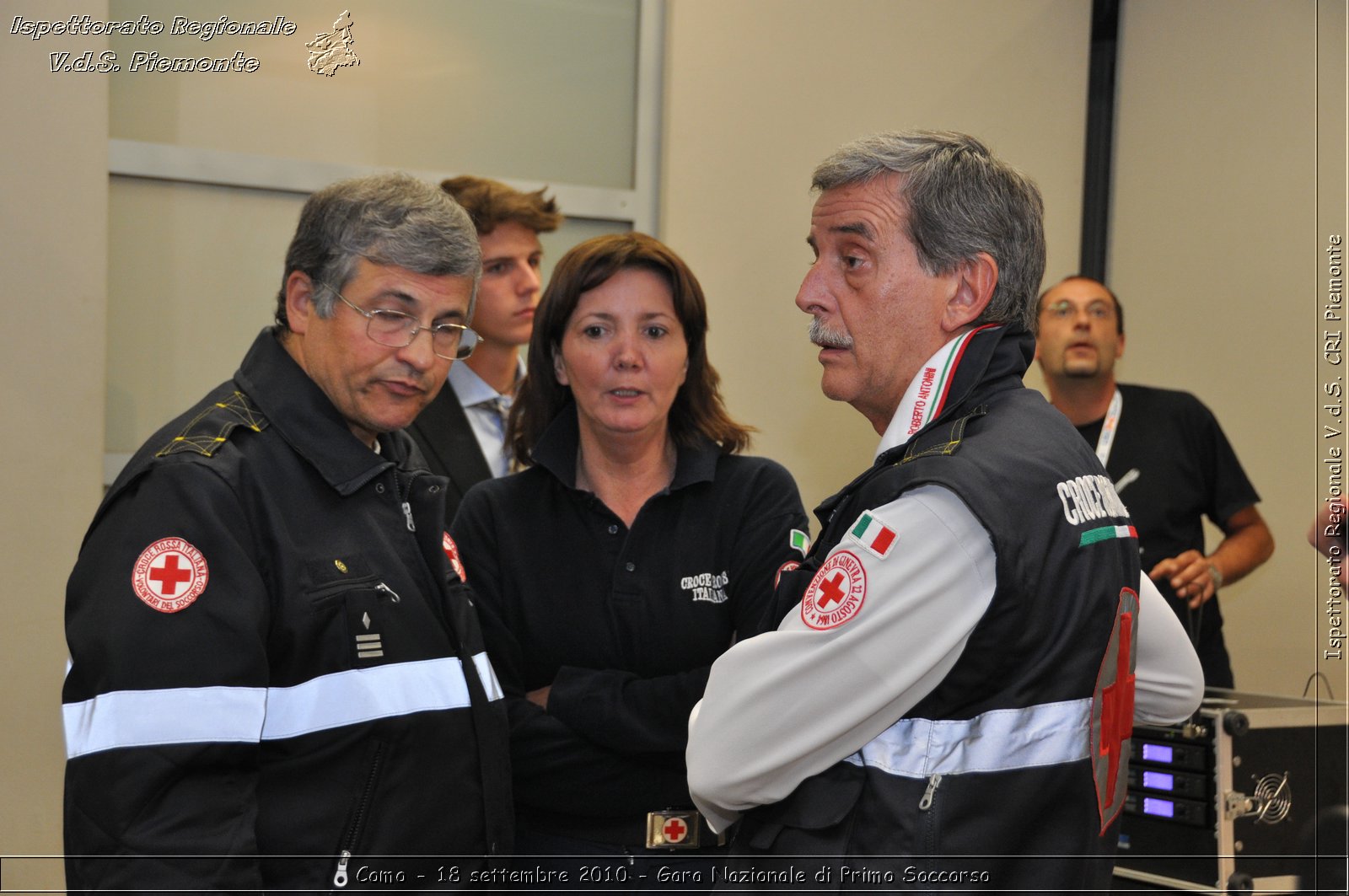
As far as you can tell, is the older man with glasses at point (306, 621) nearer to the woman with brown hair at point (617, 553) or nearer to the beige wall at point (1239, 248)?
the woman with brown hair at point (617, 553)

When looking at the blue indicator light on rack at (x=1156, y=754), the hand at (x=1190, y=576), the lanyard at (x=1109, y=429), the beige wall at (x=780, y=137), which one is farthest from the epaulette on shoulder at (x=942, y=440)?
the beige wall at (x=780, y=137)

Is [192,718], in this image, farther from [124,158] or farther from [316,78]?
[316,78]

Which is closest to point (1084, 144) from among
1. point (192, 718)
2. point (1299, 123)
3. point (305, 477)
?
point (1299, 123)

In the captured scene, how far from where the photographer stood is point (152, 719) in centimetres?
137

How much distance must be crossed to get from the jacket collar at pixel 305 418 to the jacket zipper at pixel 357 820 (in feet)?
1.22

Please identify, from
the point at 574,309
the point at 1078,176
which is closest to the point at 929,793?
the point at 574,309

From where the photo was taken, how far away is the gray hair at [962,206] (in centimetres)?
157

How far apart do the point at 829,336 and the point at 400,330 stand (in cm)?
64

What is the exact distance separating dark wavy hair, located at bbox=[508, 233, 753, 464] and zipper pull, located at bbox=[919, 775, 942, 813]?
3.64 ft

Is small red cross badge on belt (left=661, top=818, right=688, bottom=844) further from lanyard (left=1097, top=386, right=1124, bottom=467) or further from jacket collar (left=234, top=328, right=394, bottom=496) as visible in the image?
lanyard (left=1097, top=386, right=1124, bottom=467)

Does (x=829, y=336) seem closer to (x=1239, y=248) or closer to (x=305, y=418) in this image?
(x=305, y=418)

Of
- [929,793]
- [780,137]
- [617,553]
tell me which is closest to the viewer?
[929,793]

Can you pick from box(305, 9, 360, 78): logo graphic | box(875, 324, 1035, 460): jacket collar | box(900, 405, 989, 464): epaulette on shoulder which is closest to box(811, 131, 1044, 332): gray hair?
box(875, 324, 1035, 460): jacket collar

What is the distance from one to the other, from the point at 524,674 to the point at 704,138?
2.48m
